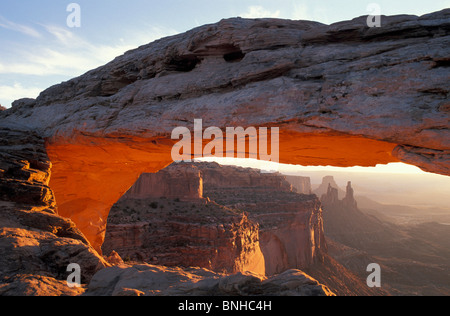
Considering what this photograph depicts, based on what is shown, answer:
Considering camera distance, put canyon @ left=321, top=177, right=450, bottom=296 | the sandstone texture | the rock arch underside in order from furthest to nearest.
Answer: canyon @ left=321, top=177, right=450, bottom=296, the rock arch underside, the sandstone texture

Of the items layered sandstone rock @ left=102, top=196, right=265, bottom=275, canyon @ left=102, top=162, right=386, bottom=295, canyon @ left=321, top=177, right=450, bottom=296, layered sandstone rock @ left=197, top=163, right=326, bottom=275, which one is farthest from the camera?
canyon @ left=321, top=177, right=450, bottom=296

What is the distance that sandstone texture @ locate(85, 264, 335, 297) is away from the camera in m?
3.36

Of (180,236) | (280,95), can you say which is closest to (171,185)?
(180,236)

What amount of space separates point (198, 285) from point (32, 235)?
12.2 ft

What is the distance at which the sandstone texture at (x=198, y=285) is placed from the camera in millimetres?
3363

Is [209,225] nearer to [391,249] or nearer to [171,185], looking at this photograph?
[171,185]

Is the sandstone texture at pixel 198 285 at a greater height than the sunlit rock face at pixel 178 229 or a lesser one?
greater

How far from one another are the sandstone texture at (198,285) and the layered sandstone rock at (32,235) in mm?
482

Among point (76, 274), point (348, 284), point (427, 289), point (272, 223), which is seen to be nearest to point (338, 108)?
point (76, 274)

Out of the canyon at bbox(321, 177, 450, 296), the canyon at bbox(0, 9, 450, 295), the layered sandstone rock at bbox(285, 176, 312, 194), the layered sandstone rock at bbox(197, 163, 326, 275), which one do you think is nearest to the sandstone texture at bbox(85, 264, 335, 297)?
the canyon at bbox(0, 9, 450, 295)

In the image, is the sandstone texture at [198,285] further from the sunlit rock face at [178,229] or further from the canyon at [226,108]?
the sunlit rock face at [178,229]

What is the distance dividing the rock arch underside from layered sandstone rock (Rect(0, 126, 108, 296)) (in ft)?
4.59

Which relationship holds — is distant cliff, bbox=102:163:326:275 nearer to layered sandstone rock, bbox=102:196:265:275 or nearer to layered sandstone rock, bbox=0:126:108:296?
layered sandstone rock, bbox=102:196:265:275

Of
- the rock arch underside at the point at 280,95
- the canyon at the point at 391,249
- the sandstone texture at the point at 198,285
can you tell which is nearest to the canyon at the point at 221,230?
the rock arch underside at the point at 280,95
